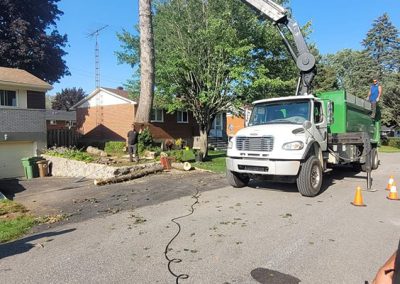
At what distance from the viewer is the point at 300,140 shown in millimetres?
8938

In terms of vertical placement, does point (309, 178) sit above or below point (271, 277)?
above

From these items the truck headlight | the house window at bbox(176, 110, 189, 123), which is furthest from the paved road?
the house window at bbox(176, 110, 189, 123)

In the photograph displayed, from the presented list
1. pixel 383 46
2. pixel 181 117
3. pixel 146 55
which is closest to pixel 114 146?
pixel 181 117

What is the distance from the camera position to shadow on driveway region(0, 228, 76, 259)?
5416mm

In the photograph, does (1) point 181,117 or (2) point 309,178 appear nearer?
(2) point 309,178

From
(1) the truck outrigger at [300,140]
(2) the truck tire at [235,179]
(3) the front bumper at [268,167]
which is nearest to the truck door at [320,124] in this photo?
(1) the truck outrigger at [300,140]

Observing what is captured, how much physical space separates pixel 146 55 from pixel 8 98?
8.71 meters

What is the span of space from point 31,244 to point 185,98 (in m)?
15.4

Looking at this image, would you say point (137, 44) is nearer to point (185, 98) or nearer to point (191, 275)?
point (185, 98)

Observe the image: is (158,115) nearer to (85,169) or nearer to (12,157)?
(12,157)

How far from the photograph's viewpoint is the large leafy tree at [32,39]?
30391 millimetres

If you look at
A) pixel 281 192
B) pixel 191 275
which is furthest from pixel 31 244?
pixel 281 192

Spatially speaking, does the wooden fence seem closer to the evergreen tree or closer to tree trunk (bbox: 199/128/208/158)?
tree trunk (bbox: 199/128/208/158)

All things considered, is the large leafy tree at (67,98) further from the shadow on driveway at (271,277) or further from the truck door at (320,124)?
the shadow on driveway at (271,277)
